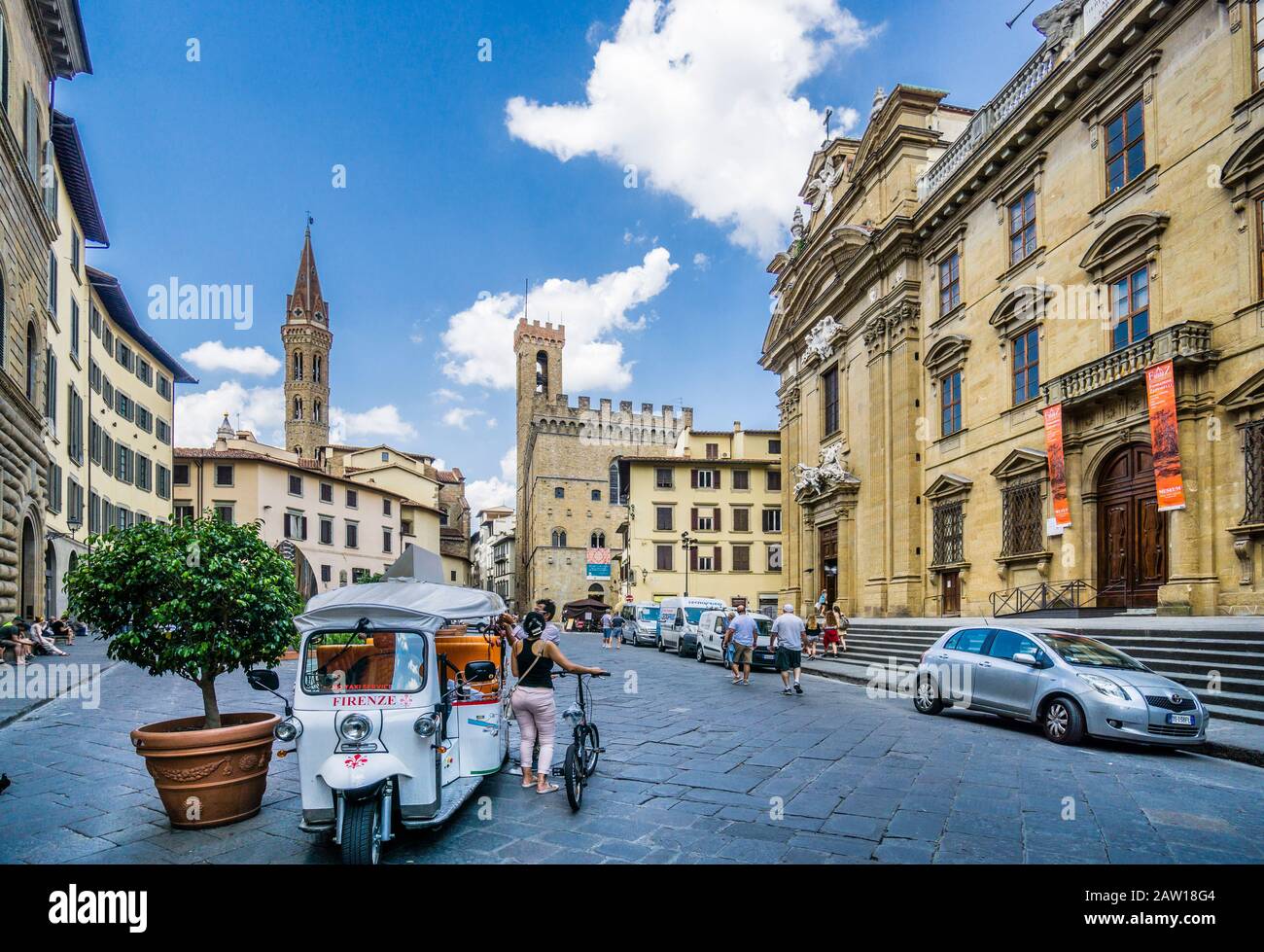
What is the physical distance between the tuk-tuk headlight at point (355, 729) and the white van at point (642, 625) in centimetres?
2751

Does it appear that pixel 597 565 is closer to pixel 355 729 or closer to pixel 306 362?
pixel 306 362

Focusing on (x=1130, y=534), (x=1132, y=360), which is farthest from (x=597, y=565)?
(x=1132, y=360)

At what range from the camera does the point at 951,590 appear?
2250 cm

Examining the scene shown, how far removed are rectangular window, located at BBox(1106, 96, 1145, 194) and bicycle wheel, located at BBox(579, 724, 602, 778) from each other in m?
16.1

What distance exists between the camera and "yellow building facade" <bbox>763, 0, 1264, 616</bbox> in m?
13.8

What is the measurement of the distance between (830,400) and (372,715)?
2787 centimetres

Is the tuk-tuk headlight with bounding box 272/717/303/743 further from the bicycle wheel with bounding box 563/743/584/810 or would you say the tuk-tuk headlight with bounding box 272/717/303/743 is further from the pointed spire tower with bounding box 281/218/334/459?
the pointed spire tower with bounding box 281/218/334/459

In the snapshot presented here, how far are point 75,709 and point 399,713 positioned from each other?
28.3 ft

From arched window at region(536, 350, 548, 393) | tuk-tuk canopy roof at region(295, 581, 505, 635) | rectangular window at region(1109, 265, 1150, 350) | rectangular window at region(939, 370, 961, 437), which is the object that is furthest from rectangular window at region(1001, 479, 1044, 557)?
arched window at region(536, 350, 548, 393)

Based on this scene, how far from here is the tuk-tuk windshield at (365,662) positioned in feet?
16.6

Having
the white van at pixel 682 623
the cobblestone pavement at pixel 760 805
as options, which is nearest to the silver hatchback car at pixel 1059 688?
the cobblestone pavement at pixel 760 805
